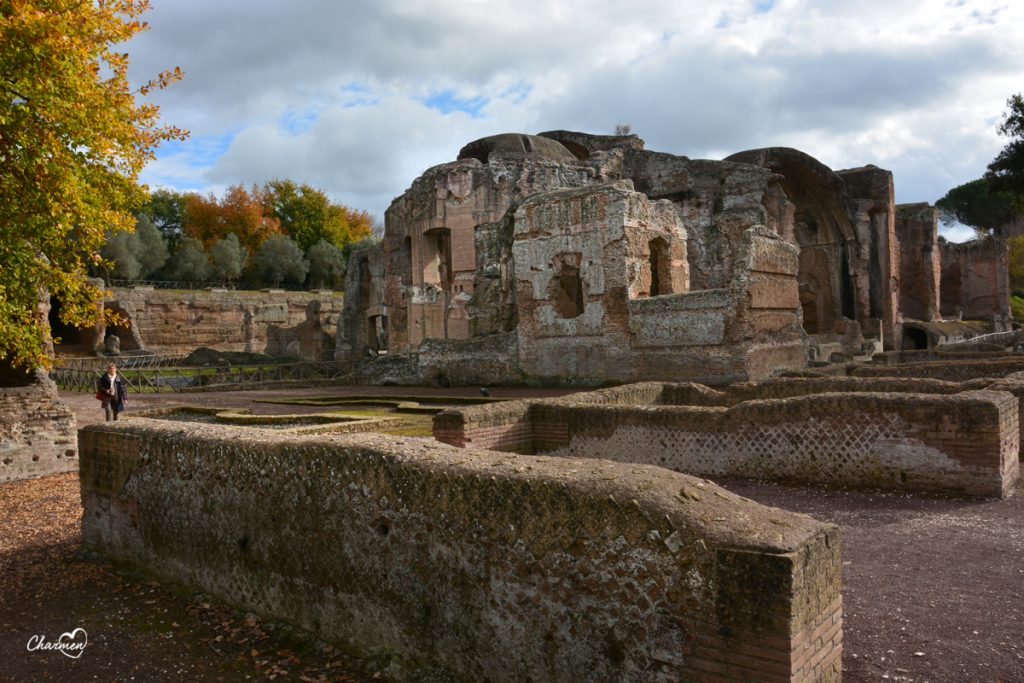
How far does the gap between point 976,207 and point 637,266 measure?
62.8m

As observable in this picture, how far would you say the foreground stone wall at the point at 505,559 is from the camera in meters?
2.65

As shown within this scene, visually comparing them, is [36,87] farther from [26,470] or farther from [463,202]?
[463,202]

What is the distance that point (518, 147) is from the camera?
3209 cm

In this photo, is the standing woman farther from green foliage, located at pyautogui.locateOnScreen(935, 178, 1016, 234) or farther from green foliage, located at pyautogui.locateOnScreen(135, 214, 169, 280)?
green foliage, located at pyautogui.locateOnScreen(935, 178, 1016, 234)

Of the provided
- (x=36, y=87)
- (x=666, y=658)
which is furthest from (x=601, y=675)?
(x=36, y=87)

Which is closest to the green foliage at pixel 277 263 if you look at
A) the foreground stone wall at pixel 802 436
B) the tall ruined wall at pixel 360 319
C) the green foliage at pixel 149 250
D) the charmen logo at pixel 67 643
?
the green foliage at pixel 149 250

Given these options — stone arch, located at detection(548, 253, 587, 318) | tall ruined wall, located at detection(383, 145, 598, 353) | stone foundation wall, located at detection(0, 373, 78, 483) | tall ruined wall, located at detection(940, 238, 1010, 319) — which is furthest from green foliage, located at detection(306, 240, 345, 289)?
stone foundation wall, located at detection(0, 373, 78, 483)

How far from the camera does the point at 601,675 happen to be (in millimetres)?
2967

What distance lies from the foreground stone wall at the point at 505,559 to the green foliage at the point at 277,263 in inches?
1943

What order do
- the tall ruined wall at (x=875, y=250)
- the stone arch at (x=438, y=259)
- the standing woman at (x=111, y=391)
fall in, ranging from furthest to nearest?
the tall ruined wall at (x=875, y=250)
the stone arch at (x=438, y=259)
the standing woman at (x=111, y=391)

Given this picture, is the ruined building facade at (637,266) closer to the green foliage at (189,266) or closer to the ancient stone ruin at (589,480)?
the ancient stone ruin at (589,480)

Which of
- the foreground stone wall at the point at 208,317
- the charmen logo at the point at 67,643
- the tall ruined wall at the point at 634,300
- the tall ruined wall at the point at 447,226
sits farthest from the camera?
the foreground stone wall at the point at 208,317

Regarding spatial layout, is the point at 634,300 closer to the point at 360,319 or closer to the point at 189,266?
the point at 360,319

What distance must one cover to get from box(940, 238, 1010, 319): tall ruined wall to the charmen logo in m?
44.3
